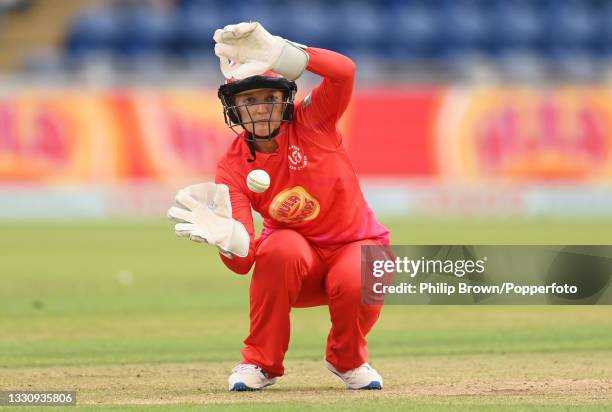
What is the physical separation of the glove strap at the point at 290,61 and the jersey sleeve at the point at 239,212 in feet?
2.00

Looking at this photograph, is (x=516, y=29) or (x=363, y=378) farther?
(x=516, y=29)

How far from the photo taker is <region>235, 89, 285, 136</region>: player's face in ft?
18.5

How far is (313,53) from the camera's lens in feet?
17.9

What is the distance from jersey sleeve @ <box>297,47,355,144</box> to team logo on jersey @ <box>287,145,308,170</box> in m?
0.12

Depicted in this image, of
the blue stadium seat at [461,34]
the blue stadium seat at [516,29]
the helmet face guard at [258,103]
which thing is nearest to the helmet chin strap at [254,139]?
the helmet face guard at [258,103]

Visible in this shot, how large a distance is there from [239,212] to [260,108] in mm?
457

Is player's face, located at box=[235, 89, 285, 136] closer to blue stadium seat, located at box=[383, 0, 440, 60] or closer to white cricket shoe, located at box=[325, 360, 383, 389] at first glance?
white cricket shoe, located at box=[325, 360, 383, 389]

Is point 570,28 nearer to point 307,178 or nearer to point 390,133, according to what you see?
point 390,133

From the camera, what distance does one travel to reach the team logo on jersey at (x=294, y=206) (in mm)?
5754

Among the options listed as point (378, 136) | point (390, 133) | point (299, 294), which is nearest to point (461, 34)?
point (390, 133)

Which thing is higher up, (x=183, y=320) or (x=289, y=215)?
(x=289, y=215)

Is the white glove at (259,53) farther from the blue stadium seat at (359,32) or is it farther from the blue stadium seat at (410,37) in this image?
the blue stadium seat at (410,37)

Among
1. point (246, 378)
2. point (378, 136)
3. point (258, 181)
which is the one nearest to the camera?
point (258, 181)

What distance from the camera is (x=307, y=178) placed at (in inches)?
226
